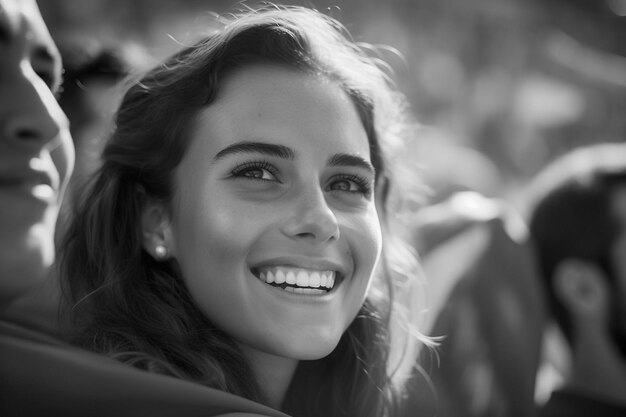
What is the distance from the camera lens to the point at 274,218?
1.13 metres

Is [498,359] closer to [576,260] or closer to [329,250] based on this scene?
[576,260]

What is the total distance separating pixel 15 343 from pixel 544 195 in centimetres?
152

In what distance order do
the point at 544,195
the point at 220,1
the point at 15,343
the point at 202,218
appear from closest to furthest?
the point at 15,343
the point at 202,218
the point at 544,195
the point at 220,1

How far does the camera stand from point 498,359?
169cm

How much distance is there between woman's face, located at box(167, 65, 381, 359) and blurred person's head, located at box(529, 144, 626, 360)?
32.2 inches

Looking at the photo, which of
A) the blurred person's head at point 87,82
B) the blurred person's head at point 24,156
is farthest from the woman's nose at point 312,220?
the blurred person's head at point 87,82

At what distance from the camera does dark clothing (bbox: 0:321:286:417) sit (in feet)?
2.83

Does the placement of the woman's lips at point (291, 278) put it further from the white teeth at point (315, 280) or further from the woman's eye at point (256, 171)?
the woman's eye at point (256, 171)

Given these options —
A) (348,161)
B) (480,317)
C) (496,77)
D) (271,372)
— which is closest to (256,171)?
(348,161)

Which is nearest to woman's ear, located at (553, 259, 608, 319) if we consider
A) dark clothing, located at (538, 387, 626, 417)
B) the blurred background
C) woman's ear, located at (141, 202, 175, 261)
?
dark clothing, located at (538, 387, 626, 417)

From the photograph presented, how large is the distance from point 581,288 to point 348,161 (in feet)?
2.96

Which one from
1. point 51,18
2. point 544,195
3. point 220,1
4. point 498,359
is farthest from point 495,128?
point 498,359

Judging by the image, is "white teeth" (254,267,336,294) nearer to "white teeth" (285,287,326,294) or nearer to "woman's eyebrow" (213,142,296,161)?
"white teeth" (285,287,326,294)

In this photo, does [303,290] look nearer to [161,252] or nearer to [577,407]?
[161,252]
